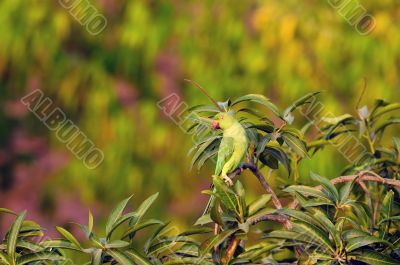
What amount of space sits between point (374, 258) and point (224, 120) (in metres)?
0.53

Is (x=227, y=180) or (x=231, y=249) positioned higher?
(x=227, y=180)

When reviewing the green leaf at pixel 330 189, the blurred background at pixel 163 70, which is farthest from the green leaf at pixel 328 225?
the blurred background at pixel 163 70

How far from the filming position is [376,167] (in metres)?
2.51

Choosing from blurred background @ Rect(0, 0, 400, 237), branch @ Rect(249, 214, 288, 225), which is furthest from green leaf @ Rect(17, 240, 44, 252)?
blurred background @ Rect(0, 0, 400, 237)

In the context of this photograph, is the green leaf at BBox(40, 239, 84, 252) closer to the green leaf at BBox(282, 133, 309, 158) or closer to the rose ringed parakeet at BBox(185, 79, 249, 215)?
the rose ringed parakeet at BBox(185, 79, 249, 215)

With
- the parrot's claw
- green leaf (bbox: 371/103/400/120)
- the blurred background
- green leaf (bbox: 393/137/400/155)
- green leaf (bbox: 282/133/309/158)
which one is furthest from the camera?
the blurred background

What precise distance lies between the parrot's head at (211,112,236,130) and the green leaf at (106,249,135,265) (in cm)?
44

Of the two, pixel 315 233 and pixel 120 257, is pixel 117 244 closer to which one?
pixel 120 257

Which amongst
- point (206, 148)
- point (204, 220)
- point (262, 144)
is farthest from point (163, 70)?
point (204, 220)

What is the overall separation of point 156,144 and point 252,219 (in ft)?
18.4

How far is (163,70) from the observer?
306 inches

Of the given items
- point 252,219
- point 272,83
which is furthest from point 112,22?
point 252,219

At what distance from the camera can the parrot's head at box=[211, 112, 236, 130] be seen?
208 centimetres

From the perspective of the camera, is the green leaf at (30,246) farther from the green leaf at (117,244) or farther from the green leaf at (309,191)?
the green leaf at (309,191)
